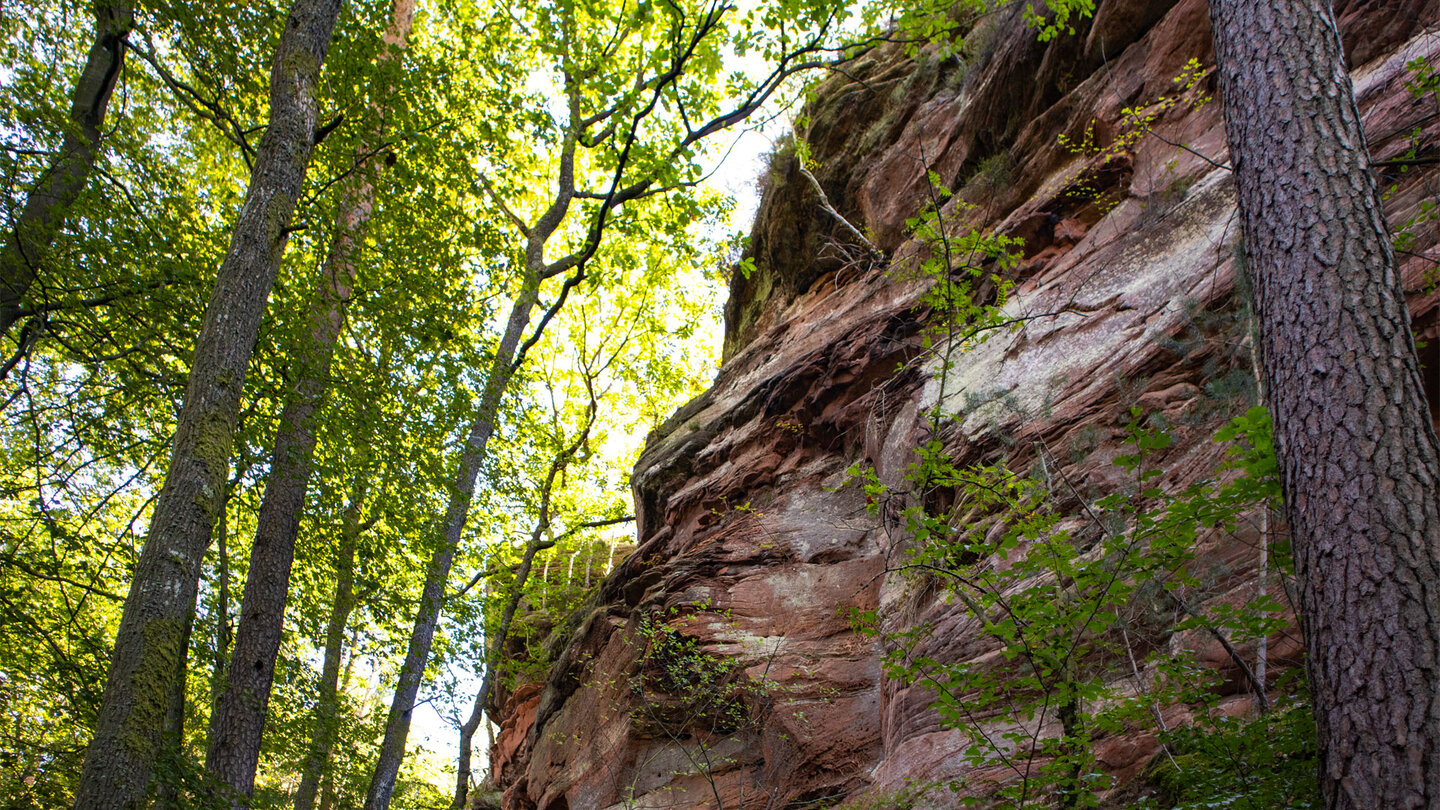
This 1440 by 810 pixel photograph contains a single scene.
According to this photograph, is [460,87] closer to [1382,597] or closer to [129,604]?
[129,604]

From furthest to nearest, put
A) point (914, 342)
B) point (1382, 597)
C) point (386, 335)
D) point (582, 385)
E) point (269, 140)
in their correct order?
point (582, 385) → point (914, 342) → point (386, 335) → point (269, 140) → point (1382, 597)

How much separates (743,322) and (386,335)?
8310mm

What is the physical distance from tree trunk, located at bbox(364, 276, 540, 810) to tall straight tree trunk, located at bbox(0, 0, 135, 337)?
455 centimetres

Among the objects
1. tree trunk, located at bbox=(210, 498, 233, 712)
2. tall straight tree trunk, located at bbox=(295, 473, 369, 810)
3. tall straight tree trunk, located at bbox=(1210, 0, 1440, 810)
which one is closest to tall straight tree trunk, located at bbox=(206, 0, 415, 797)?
tree trunk, located at bbox=(210, 498, 233, 712)

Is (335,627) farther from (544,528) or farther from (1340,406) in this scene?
(1340,406)

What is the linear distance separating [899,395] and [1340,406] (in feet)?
21.3

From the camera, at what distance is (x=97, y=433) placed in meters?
7.67

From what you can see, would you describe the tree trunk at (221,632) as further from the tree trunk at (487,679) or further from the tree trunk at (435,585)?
the tree trunk at (487,679)

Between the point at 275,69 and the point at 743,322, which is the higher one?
the point at 743,322

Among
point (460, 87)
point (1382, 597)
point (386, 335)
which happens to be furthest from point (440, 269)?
point (1382, 597)

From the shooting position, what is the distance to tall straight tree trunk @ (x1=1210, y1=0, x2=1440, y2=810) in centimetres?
259

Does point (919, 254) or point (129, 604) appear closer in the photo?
point (129, 604)

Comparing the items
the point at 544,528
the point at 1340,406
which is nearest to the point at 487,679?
the point at 544,528

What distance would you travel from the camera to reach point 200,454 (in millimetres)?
5082
